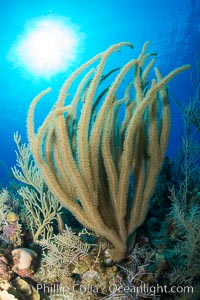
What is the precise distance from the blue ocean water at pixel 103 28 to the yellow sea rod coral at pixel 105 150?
25.3 metres

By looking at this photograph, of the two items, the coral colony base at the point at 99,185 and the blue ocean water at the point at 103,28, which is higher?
the blue ocean water at the point at 103,28

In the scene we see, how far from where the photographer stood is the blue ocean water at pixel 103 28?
86.2 ft

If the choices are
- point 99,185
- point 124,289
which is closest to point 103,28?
point 99,185

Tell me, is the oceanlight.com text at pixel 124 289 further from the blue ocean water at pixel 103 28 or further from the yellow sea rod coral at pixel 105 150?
the blue ocean water at pixel 103 28

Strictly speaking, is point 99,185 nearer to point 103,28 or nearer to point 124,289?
point 124,289

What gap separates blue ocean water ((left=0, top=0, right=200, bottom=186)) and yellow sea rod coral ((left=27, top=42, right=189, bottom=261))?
2529 centimetres

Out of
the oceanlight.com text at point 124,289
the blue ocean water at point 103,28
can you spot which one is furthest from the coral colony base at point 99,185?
the blue ocean water at point 103,28

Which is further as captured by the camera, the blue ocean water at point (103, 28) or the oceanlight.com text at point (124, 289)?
the blue ocean water at point (103, 28)

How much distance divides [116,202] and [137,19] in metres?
33.8

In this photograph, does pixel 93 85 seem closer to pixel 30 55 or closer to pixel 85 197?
pixel 85 197

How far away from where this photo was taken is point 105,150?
2.88 meters

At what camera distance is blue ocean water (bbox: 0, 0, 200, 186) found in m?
26.3

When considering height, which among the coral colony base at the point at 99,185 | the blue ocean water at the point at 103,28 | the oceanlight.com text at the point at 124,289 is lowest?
the oceanlight.com text at the point at 124,289

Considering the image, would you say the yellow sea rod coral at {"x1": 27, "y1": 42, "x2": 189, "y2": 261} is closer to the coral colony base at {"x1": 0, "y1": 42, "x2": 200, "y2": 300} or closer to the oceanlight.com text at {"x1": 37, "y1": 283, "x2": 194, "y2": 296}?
the coral colony base at {"x1": 0, "y1": 42, "x2": 200, "y2": 300}
